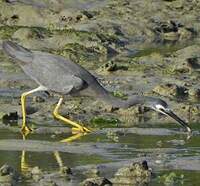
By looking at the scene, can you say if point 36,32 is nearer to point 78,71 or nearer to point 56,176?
point 78,71

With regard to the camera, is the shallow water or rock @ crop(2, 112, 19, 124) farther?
rock @ crop(2, 112, 19, 124)

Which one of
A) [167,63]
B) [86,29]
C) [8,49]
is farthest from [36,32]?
[8,49]

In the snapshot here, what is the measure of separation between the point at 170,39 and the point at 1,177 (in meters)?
15.8

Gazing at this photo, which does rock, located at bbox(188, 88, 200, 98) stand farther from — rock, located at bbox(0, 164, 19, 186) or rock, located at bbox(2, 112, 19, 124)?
rock, located at bbox(0, 164, 19, 186)

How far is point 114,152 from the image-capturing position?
11.4m

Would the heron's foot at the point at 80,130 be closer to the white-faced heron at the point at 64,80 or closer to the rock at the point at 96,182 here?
the white-faced heron at the point at 64,80

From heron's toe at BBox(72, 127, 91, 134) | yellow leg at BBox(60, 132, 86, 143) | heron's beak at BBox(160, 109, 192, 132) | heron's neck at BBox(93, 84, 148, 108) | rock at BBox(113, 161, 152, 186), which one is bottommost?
rock at BBox(113, 161, 152, 186)

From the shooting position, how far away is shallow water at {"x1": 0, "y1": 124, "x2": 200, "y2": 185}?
33.6 ft

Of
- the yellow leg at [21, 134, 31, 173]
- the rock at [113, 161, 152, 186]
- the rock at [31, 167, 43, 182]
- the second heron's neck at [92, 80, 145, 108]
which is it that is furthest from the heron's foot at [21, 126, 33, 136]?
the rock at [113, 161, 152, 186]

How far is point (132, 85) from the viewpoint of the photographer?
17.5 metres

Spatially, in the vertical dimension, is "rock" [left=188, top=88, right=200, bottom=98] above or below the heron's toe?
above

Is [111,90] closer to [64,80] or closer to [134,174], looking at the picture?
[64,80]

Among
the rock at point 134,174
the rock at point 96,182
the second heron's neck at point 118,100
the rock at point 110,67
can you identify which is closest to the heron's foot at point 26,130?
the second heron's neck at point 118,100

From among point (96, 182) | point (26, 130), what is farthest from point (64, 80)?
point (96, 182)
